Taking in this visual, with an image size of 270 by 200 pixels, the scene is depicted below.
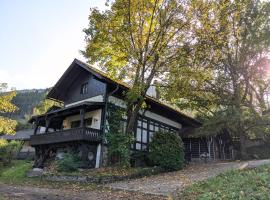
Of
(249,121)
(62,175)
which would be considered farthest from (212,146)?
(62,175)

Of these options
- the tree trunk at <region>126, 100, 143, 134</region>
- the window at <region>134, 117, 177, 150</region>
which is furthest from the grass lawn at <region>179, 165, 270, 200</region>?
the window at <region>134, 117, 177, 150</region>

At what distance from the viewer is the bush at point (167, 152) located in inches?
758

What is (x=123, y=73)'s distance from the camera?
2023cm

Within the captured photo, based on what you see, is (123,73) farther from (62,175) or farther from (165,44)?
(62,175)

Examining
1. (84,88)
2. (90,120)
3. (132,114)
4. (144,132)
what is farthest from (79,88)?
(144,132)

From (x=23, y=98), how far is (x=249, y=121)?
7072cm

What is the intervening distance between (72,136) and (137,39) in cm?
822

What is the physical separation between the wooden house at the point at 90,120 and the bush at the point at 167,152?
3.34 metres

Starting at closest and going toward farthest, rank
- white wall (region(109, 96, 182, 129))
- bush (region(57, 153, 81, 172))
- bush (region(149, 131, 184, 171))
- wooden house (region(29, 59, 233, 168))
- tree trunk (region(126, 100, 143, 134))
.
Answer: bush (region(57, 153, 81, 172)), bush (region(149, 131, 184, 171)), wooden house (region(29, 59, 233, 168)), tree trunk (region(126, 100, 143, 134)), white wall (region(109, 96, 182, 129))

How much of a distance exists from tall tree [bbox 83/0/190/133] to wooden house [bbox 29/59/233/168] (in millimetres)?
1883

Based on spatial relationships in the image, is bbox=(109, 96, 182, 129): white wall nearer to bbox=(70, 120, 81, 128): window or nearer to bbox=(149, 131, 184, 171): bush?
bbox=(70, 120, 81, 128): window

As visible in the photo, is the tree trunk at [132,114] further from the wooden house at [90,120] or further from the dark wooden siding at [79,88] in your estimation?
the dark wooden siding at [79,88]

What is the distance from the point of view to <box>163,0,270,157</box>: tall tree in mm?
20539

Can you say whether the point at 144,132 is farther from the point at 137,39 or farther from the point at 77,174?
the point at 77,174
